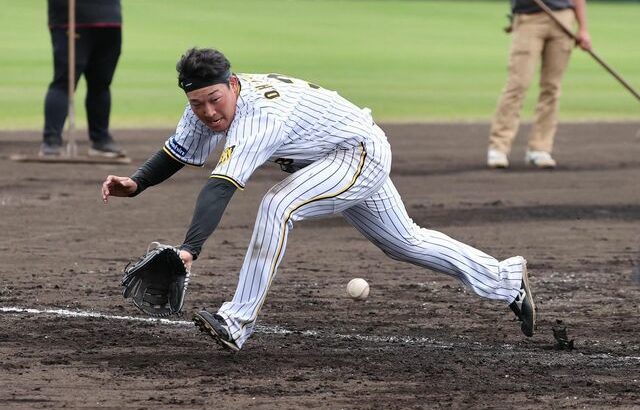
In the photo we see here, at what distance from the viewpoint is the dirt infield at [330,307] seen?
554 centimetres

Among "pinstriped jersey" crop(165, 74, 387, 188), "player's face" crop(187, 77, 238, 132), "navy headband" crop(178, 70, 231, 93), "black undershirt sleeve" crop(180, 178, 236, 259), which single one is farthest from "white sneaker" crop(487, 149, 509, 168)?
"black undershirt sleeve" crop(180, 178, 236, 259)

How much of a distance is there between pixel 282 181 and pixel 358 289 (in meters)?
1.50

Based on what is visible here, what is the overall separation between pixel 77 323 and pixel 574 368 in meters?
2.43

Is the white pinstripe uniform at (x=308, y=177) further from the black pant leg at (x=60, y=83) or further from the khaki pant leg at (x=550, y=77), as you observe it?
the black pant leg at (x=60, y=83)

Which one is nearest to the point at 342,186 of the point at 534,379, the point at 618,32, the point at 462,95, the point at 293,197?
the point at 293,197

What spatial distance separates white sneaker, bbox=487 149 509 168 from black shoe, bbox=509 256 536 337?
6649mm

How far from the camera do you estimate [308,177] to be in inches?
239

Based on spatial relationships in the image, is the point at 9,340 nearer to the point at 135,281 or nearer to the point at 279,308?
the point at 135,281

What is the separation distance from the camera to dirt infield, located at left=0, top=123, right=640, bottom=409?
5539mm

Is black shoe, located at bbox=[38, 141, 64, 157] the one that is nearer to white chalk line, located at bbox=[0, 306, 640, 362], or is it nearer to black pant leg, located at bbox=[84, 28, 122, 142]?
black pant leg, located at bbox=[84, 28, 122, 142]

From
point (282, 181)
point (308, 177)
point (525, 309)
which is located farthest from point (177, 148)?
point (525, 309)

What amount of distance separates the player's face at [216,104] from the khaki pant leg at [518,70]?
7185 millimetres

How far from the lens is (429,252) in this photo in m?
6.54

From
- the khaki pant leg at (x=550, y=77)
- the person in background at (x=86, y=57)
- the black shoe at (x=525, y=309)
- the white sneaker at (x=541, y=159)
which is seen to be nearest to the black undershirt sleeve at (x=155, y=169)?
the black shoe at (x=525, y=309)
